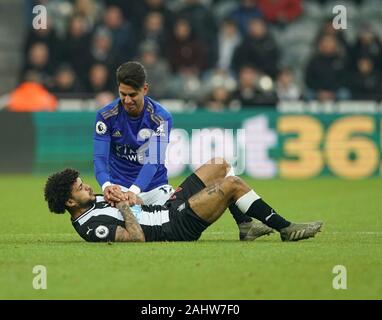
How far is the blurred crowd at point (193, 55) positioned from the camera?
2145 cm

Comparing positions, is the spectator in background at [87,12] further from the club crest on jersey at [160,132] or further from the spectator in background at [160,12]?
the club crest on jersey at [160,132]

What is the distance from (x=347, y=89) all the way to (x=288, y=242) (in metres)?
11.4

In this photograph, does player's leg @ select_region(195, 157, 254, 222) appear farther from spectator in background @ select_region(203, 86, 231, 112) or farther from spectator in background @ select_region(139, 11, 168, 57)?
spectator in background @ select_region(139, 11, 168, 57)

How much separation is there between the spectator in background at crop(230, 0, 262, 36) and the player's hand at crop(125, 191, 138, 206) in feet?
42.0

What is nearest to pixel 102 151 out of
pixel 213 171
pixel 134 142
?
pixel 134 142

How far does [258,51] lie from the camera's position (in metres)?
22.2

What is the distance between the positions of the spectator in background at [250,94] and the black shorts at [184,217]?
989 cm

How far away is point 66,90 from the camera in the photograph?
21406 millimetres

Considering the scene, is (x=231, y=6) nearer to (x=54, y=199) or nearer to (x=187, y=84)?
(x=187, y=84)

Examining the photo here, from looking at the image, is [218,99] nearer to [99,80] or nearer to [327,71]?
[99,80]

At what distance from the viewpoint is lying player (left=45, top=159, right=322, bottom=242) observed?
10656mm
